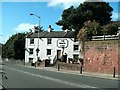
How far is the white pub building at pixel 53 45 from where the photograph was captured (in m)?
73.0

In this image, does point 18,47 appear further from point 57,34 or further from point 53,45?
point 53,45

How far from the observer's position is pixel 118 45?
39.3m

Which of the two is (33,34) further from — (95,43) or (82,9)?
(95,43)

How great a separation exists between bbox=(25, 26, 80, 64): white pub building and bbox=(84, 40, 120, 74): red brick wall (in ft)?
83.0

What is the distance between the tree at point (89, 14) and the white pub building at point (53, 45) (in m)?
3.11

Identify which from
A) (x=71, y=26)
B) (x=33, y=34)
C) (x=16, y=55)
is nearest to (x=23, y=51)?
(x=16, y=55)

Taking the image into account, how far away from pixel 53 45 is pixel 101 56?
3479 cm

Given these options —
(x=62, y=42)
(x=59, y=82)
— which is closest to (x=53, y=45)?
(x=62, y=42)

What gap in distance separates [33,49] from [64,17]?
11.3m

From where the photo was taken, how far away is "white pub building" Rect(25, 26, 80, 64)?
73.0 metres

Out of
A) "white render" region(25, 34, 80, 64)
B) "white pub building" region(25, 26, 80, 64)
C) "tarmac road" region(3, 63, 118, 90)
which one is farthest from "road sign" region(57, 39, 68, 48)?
"tarmac road" region(3, 63, 118, 90)

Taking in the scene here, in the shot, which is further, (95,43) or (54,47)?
(54,47)

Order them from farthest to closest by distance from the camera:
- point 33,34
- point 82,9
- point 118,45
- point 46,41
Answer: point 33,34 → point 46,41 → point 82,9 → point 118,45

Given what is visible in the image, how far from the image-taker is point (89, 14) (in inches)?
2773
